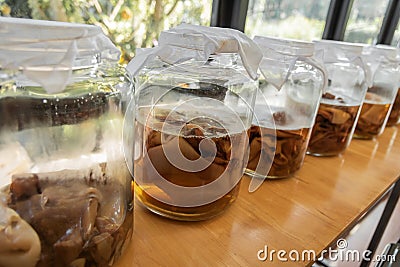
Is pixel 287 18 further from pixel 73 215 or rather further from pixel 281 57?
pixel 73 215

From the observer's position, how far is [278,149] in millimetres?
500

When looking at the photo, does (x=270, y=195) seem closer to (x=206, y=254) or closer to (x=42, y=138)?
(x=206, y=254)

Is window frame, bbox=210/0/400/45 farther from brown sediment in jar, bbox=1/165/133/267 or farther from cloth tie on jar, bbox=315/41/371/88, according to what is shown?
brown sediment in jar, bbox=1/165/133/267

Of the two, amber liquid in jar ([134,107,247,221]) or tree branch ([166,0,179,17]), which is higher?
tree branch ([166,0,179,17])

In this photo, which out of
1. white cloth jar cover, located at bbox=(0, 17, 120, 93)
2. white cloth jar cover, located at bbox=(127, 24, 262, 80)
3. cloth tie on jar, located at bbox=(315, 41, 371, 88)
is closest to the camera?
white cloth jar cover, located at bbox=(0, 17, 120, 93)

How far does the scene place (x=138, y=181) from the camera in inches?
15.8

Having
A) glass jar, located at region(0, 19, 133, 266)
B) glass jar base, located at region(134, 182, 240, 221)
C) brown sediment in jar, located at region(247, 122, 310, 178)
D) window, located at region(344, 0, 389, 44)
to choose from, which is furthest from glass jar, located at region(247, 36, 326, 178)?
window, located at region(344, 0, 389, 44)

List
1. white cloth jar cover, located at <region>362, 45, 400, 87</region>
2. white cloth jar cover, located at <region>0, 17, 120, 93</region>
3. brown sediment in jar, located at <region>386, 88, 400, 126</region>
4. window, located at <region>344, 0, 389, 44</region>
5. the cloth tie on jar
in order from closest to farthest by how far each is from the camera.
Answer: white cloth jar cover, located at <region>0, 17, 120, 93</region>, the cloth tie on jar, white cloth jar cover, located at <region>362, 45, 400, 87</region>, brown sediment in jar, located at <region>386, 88, 400, 126</region>, window, located at <region>344, 0, 389, 44</region>

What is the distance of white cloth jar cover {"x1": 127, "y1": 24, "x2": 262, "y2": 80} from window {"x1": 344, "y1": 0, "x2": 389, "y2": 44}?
47.7 inches

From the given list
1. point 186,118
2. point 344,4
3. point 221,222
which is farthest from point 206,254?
point 344,4

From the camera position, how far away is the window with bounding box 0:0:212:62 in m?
0.63

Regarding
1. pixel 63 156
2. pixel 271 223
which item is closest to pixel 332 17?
pixel 271 223

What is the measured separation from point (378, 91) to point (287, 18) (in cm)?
40

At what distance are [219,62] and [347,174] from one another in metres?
0.34
